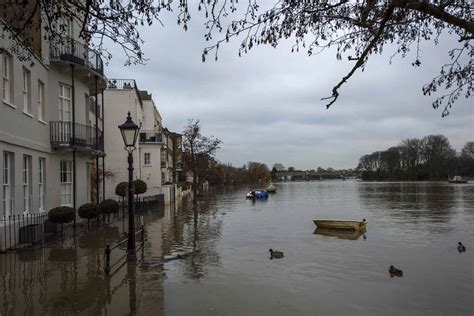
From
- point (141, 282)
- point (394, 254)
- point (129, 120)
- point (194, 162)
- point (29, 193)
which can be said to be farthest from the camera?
point (194, 162)

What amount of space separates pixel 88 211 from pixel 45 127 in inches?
174

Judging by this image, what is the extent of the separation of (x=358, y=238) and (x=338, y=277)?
11.4 m

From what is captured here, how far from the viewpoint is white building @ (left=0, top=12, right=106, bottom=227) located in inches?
639

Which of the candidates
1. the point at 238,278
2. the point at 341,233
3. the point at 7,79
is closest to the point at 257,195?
the point at 341,233

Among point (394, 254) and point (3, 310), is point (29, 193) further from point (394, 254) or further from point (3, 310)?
point (394, 254)

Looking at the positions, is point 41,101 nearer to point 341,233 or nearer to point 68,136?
point 68,136

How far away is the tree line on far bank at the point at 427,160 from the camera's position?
136m

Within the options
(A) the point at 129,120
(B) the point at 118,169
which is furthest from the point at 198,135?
(A) the point at 129,120

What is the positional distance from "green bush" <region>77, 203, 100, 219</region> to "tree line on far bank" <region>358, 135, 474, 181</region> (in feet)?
409

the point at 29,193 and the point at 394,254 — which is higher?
the point at 29,193

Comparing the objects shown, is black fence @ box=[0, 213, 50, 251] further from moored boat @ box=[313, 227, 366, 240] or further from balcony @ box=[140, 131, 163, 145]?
balcony @ box=[140, 131, 163, 145]

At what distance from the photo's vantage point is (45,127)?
20.6 metres

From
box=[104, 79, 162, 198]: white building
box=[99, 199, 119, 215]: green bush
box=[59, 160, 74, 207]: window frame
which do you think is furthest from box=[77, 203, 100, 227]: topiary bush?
box=[104, 79, 162, 198]: white building

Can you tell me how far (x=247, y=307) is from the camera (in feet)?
33.1
